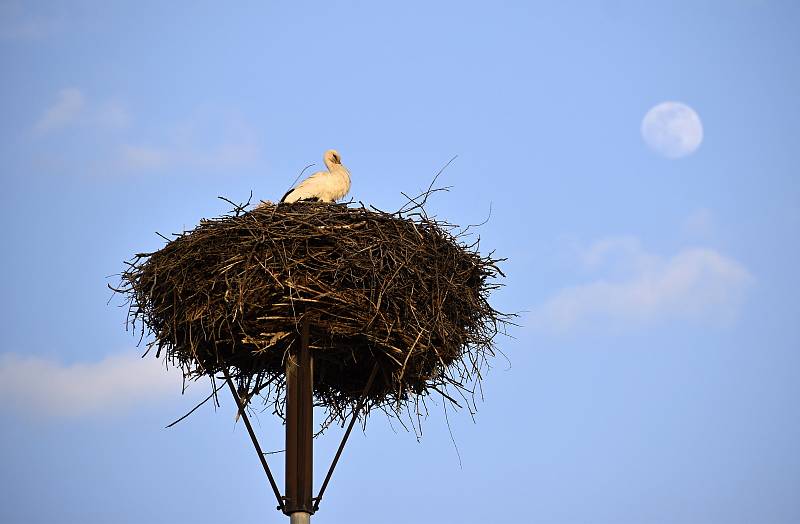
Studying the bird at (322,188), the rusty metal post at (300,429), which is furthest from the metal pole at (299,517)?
the bird at (322,188)

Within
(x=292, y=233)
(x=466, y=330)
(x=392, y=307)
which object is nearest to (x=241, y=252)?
(x=292, y=233)

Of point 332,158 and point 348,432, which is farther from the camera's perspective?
point 332,158

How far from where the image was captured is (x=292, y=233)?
31.4ft

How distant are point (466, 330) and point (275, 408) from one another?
5.83ft

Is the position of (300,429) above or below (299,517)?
above

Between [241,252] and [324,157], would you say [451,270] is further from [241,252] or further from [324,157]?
[324,157]

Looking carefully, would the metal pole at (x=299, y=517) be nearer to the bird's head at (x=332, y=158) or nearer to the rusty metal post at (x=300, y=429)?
the rusty metal post at (x=300, y=429)

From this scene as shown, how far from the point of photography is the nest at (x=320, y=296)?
9.34 meters

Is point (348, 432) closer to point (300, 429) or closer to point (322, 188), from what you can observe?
point (300, 429)

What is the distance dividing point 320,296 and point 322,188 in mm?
2613

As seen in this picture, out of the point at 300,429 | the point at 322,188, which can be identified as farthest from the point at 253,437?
the point at 322,188

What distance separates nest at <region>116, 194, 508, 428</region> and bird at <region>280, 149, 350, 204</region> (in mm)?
1325

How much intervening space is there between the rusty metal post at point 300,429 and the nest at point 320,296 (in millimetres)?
161

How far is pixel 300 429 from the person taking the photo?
9242 millimetres
